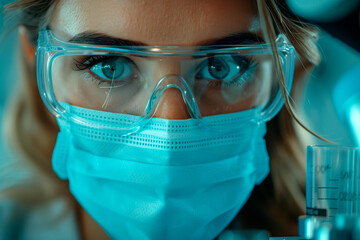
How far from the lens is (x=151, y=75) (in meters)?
1.12

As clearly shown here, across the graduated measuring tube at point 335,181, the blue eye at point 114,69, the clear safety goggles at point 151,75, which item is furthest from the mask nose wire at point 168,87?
the graduated measuring tube at point 335,181

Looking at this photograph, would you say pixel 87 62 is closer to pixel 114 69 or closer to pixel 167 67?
pixel 114 69

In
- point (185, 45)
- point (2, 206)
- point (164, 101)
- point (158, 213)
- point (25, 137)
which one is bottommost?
point (2, 206)

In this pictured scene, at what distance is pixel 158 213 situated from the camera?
119 centimetres

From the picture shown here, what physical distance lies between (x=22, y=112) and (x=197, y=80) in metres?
0.72

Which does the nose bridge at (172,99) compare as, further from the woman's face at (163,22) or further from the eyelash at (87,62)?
the eyelash at (87,62)

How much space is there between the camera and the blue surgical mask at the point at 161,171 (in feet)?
3.76

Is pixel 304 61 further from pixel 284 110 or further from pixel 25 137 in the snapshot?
pixel 25 137

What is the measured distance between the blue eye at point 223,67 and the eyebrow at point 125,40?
0.05 metres

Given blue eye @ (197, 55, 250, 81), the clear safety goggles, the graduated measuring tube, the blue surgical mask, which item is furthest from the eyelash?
the graduated measuring tube

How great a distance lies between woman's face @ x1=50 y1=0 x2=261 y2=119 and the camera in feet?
3.52

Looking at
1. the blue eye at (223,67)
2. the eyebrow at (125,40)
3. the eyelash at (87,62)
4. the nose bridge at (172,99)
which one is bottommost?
the nose bridge at (172,99)

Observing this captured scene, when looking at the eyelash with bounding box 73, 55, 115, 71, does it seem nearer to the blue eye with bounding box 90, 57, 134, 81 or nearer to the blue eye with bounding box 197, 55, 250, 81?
the blue eye with bounding box 90, 57, 134, 81

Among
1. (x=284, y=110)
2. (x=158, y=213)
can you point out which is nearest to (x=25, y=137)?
(x=158, y=213)
